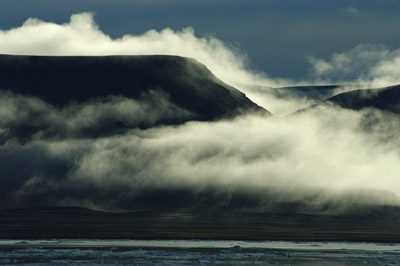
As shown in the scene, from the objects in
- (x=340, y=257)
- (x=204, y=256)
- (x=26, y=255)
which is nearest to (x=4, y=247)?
(x=26, y=255)

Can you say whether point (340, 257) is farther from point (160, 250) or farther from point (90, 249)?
point (90, 249)

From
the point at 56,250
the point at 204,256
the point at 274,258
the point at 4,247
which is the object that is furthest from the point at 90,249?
the point at 274,258

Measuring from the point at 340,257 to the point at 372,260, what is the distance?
5516mm

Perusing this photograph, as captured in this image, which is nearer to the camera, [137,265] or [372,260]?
[137,265]

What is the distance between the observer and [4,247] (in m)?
120

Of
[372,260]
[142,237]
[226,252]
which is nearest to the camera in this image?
[372,260]

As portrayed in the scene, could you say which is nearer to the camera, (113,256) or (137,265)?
(137,265)

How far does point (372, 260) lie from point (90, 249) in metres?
41.3

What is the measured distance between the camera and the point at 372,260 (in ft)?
336

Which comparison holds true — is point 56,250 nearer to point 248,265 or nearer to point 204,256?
point 204,256

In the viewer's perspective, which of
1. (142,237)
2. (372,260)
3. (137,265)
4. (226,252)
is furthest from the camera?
(142,237)

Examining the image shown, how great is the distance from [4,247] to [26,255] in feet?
56.3

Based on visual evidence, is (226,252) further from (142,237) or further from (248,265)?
(142,237)

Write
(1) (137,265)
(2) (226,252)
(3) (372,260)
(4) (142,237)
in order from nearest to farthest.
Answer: (1) (137,265) < (3) (372,260) < (2) (226,252) < (4) (142,237)
